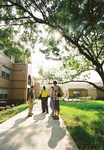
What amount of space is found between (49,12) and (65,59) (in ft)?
19.0

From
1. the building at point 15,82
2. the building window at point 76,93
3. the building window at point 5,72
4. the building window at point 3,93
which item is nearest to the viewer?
the building window at point 3,93

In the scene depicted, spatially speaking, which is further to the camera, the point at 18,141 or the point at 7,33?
the point at 7,33

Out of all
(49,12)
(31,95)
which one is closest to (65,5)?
(49,12)

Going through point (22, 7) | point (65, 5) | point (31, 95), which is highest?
point (22, 7)

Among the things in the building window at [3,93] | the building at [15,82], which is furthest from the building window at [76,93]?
the building window at [3,93]

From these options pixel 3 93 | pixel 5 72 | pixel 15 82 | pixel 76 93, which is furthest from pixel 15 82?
pixel 76 93

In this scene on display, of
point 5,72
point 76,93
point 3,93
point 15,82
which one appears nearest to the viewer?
point 3,93

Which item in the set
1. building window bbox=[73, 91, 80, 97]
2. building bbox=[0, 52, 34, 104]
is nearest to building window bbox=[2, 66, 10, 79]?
building bbox=[0, 52, 34, 104]

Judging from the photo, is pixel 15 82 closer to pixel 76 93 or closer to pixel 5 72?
pixel 5 72

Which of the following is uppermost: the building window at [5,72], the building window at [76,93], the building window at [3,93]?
the building window at [5,72]

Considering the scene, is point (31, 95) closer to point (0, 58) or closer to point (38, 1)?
point (38, 1)

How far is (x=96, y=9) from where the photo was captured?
4.71 meters

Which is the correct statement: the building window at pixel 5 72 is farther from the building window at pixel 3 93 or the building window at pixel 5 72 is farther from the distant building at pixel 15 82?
the building window at pixel 3 93

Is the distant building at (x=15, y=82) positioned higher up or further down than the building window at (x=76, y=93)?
higher up
